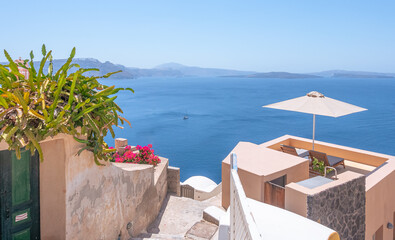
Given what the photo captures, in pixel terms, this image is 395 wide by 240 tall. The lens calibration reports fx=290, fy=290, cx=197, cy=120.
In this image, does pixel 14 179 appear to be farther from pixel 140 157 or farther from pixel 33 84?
pixel 140 157

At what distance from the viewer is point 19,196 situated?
391cm

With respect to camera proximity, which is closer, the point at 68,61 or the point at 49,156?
the point at 49,156

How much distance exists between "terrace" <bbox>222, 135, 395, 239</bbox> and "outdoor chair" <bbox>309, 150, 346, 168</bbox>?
1.16ft

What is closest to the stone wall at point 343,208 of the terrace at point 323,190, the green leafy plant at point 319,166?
the terrace at point 323,190

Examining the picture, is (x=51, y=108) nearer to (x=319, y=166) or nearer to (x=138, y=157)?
(x=138, y=157)

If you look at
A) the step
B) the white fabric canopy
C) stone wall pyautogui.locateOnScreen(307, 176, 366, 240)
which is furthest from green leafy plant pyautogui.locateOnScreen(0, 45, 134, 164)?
the white fabric canopy

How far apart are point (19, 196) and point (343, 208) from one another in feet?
20.7

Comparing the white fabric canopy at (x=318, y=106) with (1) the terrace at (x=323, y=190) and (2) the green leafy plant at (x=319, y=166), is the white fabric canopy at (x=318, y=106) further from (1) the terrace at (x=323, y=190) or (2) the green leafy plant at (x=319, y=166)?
(1) the terrace at (x=323, y=190)

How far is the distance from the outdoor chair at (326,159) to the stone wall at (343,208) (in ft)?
4.45

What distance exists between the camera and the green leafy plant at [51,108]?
11.6 feet

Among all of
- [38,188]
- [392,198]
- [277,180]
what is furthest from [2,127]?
[392,198]

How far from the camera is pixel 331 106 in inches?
335

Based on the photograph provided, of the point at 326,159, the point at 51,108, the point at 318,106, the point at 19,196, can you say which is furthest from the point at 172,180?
the point at 51,108

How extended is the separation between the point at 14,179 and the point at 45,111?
3.43 feet
